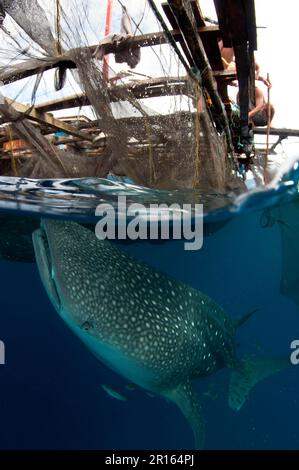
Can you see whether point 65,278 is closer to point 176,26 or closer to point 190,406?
point 190,406

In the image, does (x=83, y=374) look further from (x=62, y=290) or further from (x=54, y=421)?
(x=62, y=290)

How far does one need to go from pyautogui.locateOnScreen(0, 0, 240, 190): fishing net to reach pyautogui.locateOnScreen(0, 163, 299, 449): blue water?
406mm

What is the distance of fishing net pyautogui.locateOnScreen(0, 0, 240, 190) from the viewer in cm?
301

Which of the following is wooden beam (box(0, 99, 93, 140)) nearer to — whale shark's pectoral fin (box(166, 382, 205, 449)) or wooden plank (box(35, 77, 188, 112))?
wooden plank (box(35, 77, 188, 112))

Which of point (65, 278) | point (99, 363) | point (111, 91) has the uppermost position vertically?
point (111, 91)

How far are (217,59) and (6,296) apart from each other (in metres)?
21.6

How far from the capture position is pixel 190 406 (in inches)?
172

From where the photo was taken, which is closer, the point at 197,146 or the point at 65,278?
the point at 65,278

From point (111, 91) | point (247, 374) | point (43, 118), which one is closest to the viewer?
point (111, 91)

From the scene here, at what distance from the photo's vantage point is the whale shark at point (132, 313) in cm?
382

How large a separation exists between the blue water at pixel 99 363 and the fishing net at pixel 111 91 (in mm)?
406

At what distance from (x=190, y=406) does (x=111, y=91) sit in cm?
414

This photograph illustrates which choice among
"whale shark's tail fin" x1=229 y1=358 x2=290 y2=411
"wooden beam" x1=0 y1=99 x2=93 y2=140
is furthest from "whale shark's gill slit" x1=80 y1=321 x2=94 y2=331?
"whale shark's tail fin" x1=229 y1=358 x2=290 y2=411

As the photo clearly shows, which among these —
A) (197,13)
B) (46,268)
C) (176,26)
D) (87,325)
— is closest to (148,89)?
(176,26)
